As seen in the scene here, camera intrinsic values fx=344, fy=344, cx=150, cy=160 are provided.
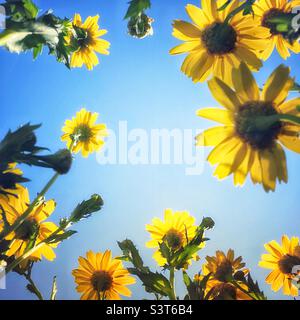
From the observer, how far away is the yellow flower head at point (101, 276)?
1.19 meters

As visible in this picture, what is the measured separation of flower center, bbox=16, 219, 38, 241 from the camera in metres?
1.00

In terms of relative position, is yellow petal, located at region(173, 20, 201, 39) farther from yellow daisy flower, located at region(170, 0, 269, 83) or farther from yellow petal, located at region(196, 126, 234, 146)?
yellow petal, located at region(196, 126, 234, 146)

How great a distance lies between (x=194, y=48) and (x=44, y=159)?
0.43m

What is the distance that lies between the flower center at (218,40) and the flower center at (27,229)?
0.69 m

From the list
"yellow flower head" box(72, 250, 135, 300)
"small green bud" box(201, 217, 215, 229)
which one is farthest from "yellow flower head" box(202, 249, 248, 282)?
"yellow flower head" box(72, 250, 135, 300)

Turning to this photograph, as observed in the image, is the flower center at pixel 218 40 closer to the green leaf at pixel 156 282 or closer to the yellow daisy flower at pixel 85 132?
the green leaf at pixel 156 282

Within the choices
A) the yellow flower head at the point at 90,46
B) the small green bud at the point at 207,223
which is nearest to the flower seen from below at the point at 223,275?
the small green bud at the point at 207,223

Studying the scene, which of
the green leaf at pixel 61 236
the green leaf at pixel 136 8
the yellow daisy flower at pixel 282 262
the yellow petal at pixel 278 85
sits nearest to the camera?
the yellow petal at pixel 278 85

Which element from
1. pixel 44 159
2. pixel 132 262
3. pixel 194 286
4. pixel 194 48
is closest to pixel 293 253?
pixel 194 286

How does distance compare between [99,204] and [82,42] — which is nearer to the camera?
[99,204]

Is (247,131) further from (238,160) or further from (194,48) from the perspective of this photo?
(194,48)

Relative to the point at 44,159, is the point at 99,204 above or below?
above

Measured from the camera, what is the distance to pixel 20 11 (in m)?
0.71

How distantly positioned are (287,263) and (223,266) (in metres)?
0.24
